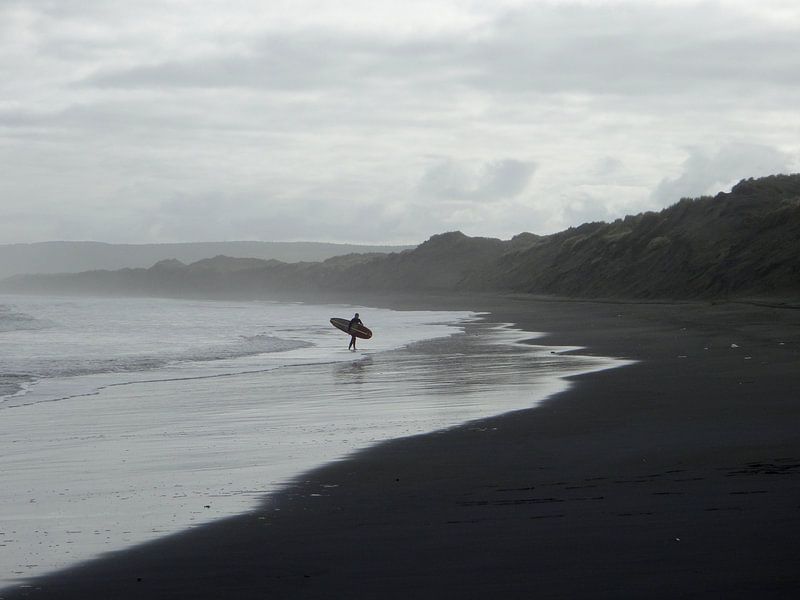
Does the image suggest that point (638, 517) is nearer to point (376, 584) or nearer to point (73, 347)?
point (376, 584)

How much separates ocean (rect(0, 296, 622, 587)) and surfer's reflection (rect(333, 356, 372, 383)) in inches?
2.0

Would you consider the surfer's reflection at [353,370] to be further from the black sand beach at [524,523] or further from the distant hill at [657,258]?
the distant hill at [657,258]

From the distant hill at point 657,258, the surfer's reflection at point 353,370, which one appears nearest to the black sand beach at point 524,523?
the surfer's reflection at point 353,370

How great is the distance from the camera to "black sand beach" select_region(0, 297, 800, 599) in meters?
6.06

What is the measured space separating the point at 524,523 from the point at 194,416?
8.46 metres

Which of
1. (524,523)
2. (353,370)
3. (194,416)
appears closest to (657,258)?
(353,370)

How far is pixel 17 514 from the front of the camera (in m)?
8.30

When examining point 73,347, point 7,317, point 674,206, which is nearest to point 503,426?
point 73,347

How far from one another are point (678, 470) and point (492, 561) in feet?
11.3

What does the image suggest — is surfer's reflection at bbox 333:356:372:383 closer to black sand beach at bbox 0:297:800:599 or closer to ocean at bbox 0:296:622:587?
ocean at bbox 0:296:622:587

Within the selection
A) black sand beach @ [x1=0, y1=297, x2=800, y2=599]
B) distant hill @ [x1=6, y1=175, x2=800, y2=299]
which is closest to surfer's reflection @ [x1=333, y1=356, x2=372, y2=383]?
black sand beach @ [x1=0, y1=297, x2=800, y2=599]

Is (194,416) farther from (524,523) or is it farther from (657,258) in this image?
(657,258)

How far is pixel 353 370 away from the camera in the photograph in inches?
922

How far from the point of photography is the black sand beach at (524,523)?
19.9ft
